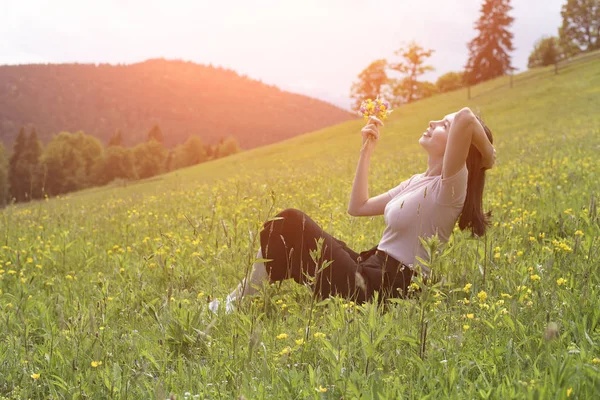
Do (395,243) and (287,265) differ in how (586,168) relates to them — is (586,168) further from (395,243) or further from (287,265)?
(287,265)

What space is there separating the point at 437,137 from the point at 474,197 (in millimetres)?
570

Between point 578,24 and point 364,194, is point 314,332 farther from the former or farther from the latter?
point 578,24

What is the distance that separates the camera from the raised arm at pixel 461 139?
12.0 feet

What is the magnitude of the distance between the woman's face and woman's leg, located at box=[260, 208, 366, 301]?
110 cm

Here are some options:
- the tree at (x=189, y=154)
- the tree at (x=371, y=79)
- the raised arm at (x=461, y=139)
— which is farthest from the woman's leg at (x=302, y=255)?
the tree at (x=189, y=154)

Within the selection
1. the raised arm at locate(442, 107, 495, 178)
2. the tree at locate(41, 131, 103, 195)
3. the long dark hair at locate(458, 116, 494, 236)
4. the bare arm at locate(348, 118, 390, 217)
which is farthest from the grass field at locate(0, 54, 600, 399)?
the tree at locate(41, 131, 103, 195)

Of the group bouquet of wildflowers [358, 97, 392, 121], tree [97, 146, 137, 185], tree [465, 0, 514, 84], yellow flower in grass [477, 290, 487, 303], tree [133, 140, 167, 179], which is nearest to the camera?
yellow flower in grass [477, 290, 487, 303]

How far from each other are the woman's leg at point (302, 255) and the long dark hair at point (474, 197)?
3.25ft

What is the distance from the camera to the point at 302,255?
4277 mm

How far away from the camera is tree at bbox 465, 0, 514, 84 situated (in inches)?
2849

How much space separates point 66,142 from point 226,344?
316ft

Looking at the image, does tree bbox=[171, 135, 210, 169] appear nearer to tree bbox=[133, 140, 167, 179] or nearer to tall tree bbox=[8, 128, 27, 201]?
tree bbox=[133, 140, 167, 179]

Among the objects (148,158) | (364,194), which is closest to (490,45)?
(148,158)

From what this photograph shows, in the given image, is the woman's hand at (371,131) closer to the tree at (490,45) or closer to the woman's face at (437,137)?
the woman's face at (437,137)
